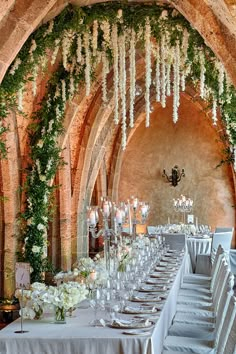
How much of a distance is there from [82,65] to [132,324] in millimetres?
5990

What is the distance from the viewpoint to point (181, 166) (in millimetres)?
17781

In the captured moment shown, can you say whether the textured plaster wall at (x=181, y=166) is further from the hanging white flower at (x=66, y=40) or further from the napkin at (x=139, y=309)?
the napkin at (x=139, y=309)

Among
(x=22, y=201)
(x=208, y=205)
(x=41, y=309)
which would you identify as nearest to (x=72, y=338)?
(x=41, y=309)

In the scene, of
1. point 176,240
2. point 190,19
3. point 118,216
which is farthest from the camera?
point 176,240

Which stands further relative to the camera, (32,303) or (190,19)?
(190,19)

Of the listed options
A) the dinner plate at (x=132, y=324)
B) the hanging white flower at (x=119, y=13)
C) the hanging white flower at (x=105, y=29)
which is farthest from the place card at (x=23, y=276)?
the hanging white flower at (x=105, y=29)

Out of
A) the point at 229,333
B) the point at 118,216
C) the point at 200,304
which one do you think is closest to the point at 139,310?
the point at 229,333

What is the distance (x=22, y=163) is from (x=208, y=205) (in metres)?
9.15

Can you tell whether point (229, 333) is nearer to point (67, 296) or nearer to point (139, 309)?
point (139, 309)

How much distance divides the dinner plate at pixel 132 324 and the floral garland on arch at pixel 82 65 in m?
3.70

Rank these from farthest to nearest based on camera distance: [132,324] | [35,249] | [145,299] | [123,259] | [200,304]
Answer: [35,249], [200,304], [123,259], [145,299], [132,324]

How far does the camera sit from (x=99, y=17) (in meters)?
7.53

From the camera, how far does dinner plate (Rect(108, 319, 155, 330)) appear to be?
3.95 m

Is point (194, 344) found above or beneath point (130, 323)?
beneath
